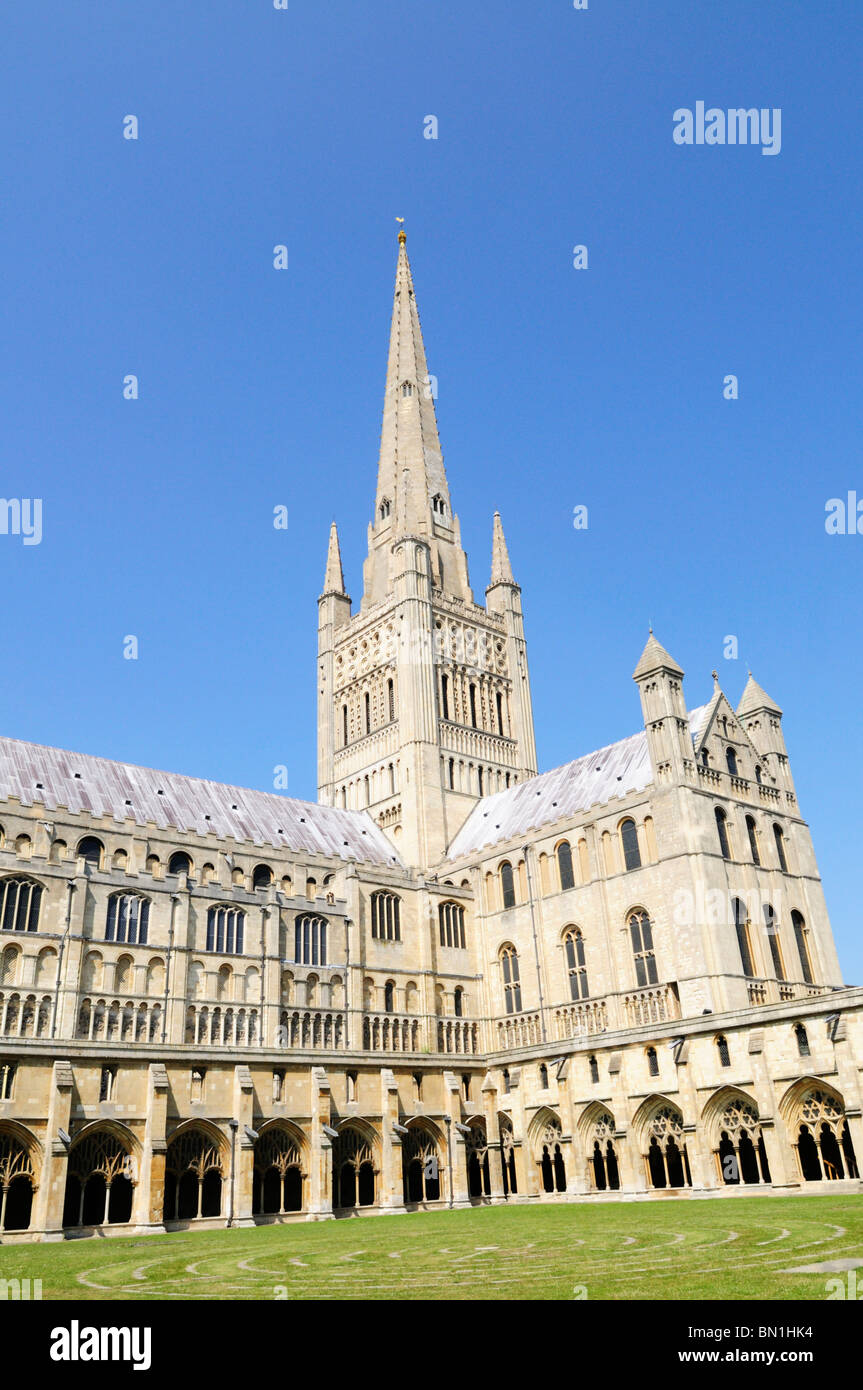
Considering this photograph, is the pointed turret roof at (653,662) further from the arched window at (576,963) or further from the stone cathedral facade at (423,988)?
the arched window at (576,963)

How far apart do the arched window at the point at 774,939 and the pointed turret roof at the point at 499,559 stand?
3918 centimetres

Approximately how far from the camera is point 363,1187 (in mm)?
50438

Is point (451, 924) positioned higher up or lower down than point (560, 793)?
lower down

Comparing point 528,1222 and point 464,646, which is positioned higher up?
point 464,646

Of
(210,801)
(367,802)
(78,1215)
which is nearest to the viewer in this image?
(78,1215)

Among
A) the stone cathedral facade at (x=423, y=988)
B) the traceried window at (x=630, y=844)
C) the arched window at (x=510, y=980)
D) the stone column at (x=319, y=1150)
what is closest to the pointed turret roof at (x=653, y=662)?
the stone cathedral facade at (x=423, y=988)

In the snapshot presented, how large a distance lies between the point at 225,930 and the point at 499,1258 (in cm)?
3403

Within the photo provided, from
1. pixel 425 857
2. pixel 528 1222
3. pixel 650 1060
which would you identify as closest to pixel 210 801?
pixel 425 857

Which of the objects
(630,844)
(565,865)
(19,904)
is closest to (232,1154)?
(19,904)

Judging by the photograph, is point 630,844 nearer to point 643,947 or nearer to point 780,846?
point 643,947

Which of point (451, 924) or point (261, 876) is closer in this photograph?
point (261, 876)

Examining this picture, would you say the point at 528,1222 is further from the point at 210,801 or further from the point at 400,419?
the point at 400,419

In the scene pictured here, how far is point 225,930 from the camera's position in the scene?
5288 cm
